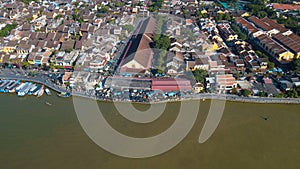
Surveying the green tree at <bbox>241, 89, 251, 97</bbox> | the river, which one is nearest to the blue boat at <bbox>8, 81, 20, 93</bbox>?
the river

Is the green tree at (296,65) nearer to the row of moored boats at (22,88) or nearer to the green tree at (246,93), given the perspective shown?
the green tree at (246,93)

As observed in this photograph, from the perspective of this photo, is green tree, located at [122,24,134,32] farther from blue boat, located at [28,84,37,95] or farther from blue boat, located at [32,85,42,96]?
blue boat, located at [28,84,37,95]

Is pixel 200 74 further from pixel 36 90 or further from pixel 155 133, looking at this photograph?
pixel 36 90

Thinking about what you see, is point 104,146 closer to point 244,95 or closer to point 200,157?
point 200,157

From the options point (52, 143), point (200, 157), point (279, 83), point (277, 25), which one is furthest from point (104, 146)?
point (277, 25)

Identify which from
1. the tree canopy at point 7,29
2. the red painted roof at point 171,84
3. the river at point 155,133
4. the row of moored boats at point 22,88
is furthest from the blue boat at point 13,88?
the red painted roof at point 171,84
